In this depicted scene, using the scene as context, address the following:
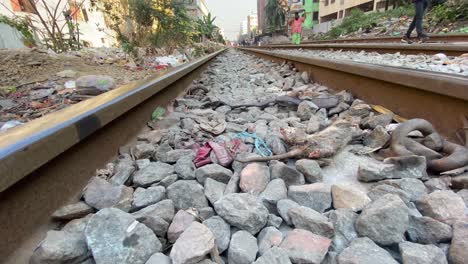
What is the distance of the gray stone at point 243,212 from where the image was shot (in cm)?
101

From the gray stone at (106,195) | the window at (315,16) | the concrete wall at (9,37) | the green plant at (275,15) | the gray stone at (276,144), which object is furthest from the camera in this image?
the green plant at (275,15)

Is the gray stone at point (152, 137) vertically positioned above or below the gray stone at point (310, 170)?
above

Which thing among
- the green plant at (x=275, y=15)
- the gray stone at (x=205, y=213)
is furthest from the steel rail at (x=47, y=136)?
the green plant at (x=275, y=15)

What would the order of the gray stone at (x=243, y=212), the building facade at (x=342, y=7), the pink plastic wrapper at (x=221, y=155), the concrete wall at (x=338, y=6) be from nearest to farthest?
the gray stone at (x=243, y=212) < the pink plastic wrapper at (x=221, y=155) < the building facade at (x=342, y=7) < the concrete wall at (x=338, y=6)

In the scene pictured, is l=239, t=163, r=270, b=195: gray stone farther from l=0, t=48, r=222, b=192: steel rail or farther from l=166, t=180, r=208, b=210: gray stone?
l=0, t=48, r=222, b=192: steel rail

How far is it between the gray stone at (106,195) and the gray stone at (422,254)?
102cm

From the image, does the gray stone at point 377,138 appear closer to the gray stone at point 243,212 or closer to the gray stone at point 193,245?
the gray stone at point 243,212

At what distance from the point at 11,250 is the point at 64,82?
309 cm

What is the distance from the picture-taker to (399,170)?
1295mm

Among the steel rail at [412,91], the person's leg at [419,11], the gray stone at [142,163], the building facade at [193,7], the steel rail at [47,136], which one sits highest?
the building facade at [193,7]

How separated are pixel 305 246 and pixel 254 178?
0.46m

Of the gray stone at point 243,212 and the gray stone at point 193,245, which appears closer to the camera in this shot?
the gray stone at point 193,245

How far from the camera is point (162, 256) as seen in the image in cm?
88

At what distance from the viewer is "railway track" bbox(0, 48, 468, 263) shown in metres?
0.84
